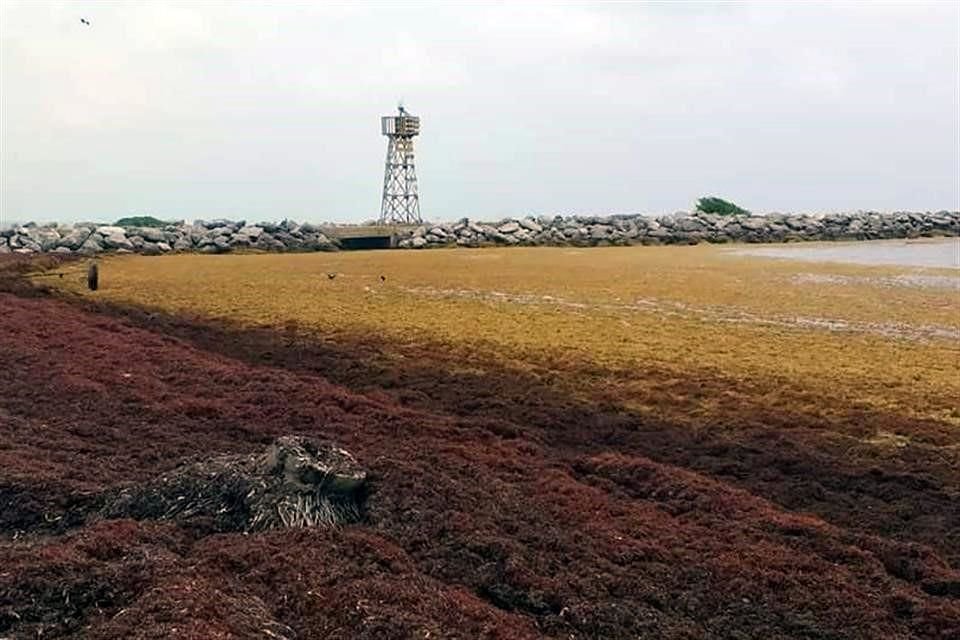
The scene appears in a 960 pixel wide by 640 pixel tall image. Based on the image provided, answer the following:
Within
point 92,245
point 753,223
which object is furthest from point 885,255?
point 92,245

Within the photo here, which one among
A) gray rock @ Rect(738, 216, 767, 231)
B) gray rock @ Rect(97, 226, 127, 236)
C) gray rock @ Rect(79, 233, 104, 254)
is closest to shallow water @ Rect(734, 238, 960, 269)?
gray rock @ Rect(738, 216, 767, 231)

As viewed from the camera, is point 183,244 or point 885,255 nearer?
point 885,255

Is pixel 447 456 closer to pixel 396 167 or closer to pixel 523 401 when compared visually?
pixel 523 401

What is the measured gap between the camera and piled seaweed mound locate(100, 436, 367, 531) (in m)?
6.14

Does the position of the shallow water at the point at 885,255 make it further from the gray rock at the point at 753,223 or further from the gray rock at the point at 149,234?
the gray rock at the point at 149,234

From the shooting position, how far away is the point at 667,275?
2514 centimetres

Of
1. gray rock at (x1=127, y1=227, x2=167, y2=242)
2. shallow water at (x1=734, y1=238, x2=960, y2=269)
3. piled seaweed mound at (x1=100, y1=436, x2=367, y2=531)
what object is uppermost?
gray rock at (x1=127, y1=227, x2=167, y2=242)

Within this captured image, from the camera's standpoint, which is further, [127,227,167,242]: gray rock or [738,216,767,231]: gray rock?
[738,216,767,231]: gray rock

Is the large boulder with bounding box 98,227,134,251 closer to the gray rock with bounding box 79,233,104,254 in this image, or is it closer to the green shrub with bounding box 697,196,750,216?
the gray rock with bounding box 79,233,104,254

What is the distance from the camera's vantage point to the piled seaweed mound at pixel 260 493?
20.1 ft

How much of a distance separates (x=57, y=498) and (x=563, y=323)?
1044 centimetres

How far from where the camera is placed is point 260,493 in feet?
20.9

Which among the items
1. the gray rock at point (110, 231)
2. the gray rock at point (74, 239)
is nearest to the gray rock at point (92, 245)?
the gray rock at point (74, 239)

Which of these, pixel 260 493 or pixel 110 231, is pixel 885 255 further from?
pixel 260 493
